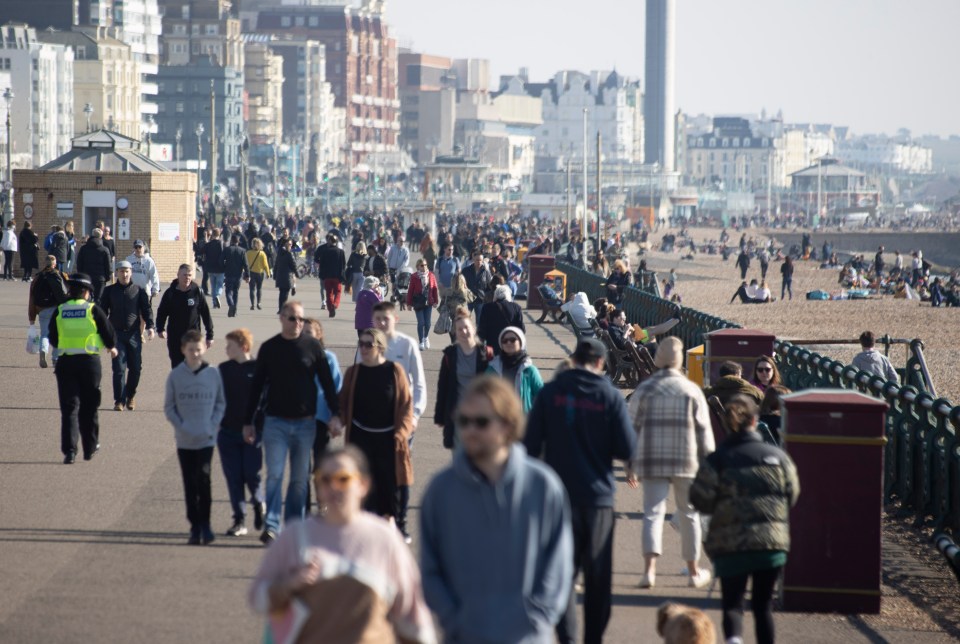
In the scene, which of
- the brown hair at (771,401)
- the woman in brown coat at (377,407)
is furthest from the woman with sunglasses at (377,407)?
the brown hair at (771,401)

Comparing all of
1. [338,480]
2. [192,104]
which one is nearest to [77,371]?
[338,480]

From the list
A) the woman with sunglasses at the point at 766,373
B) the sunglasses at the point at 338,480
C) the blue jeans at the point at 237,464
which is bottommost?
the blue jeans at the point at 237,464

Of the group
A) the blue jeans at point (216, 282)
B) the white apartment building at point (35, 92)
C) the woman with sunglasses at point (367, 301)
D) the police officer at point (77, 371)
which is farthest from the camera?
the white apartment building at point (35, 92)

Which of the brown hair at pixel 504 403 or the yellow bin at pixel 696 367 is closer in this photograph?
the brown hair at pixel 504 403

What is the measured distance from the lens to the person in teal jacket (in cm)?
1001

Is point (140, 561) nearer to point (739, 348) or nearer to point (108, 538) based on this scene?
point (108, 538)

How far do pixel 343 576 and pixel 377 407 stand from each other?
14.4ft

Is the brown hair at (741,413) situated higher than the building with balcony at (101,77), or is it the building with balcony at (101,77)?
the building with balcony at (101,77)

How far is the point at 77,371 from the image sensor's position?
12703mm

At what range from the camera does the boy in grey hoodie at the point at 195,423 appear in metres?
9.89

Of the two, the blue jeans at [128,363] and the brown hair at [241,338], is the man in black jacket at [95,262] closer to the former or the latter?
the blue jeans at [128,363]

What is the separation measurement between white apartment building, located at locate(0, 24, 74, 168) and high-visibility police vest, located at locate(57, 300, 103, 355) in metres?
102

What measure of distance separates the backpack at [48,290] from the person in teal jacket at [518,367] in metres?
8.11

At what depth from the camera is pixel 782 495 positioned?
24.1 feet
